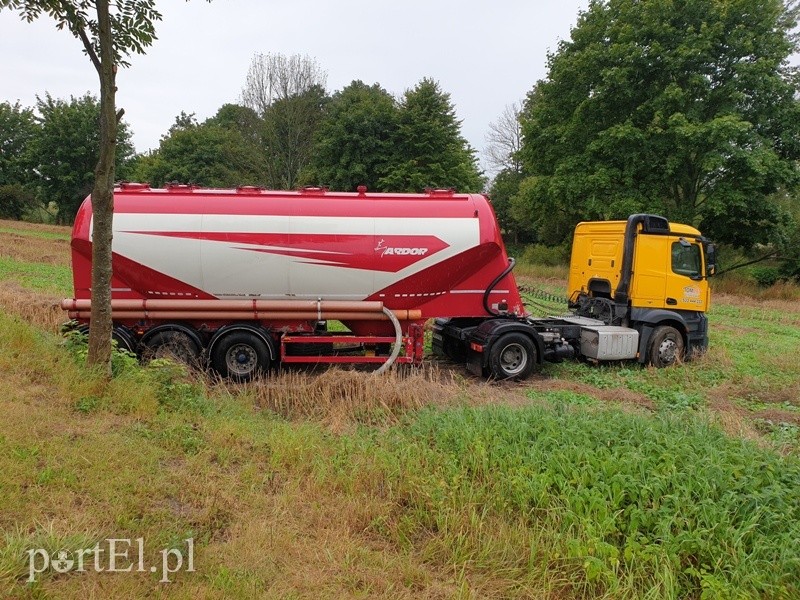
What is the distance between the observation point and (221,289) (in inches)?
323

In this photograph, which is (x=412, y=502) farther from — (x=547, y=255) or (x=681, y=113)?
(x=547, y=255)

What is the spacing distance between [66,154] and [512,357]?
49.7 metres

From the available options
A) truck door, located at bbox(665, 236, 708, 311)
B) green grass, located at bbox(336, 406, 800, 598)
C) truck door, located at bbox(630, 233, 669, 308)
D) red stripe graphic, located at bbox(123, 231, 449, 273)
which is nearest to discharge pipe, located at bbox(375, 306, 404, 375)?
red stripe graphic, located at bbox(123, 231, 449, 273)

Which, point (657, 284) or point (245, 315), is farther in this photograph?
point (657, 284)

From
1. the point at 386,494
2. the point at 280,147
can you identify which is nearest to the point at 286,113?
the point at 280,147

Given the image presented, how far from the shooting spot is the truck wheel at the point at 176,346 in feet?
26.2

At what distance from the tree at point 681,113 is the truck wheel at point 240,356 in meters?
17.6

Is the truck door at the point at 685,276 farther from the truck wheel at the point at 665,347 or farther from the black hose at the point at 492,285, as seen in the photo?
the black hose at the point at 492,285

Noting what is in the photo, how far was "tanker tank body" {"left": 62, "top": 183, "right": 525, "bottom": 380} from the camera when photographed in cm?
801

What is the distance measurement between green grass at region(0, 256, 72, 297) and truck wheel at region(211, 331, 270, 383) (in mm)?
6819

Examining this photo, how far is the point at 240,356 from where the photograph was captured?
27.2ft

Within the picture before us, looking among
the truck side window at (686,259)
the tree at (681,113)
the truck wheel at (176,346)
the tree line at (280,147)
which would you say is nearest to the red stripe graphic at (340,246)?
the truck wheel at (176,346)

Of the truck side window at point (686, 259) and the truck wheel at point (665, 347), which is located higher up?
the truck side window at point (686, 259)

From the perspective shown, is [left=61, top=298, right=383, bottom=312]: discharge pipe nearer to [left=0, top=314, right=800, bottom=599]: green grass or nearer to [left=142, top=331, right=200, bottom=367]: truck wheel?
[left=142, top=331, right=200, bottom=367]: truck wheel
